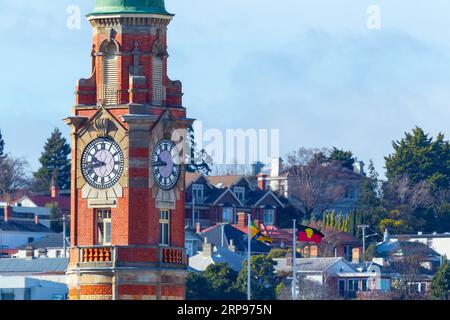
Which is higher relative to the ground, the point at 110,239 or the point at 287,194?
the point at 287,194

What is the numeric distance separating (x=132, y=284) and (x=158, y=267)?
813 mm

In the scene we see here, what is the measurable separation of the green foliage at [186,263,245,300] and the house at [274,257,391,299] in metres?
10.4

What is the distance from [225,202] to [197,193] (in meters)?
3.74

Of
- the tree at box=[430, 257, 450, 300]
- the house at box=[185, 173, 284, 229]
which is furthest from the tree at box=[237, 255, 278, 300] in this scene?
the house at box=[185, 173, 284, 229]

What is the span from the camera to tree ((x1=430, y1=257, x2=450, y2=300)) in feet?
445

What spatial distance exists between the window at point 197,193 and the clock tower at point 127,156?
406 feet

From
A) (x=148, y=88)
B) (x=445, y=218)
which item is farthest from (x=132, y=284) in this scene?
(x=445, y=218)

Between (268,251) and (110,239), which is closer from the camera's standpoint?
(110,239)

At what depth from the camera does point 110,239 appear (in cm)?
6838

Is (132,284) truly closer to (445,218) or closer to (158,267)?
(158,267)

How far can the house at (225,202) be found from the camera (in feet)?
637

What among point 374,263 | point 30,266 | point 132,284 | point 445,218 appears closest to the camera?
point 132,284

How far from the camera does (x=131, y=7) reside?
223 ft
